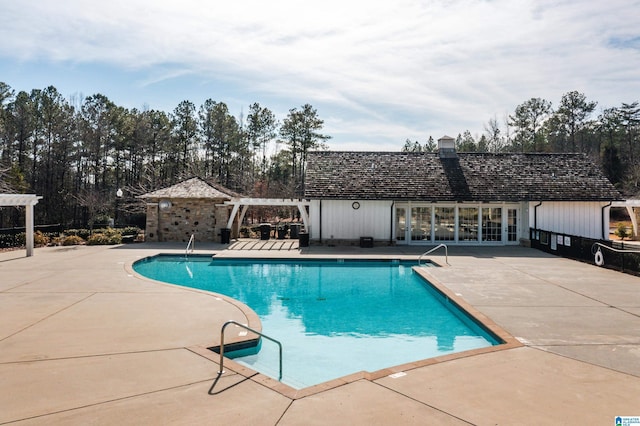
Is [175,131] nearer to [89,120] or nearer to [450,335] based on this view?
[89,120]

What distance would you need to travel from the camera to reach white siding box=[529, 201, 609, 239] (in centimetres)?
1888

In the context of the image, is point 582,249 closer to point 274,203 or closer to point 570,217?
point 570,217

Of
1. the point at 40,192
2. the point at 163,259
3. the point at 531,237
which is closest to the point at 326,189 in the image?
the point at 163,259

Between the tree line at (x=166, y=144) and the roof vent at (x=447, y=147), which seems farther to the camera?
the tree line at (x=166, y=144)

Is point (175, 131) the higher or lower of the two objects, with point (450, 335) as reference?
higher

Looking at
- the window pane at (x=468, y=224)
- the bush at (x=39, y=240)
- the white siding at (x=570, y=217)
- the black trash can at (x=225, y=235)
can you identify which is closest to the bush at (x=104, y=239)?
the bush at (x=39, y=240)

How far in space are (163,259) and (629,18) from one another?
1545 cm

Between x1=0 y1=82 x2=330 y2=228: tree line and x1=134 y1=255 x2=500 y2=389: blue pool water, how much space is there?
17846 millimetres

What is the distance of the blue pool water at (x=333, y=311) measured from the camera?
6789mm

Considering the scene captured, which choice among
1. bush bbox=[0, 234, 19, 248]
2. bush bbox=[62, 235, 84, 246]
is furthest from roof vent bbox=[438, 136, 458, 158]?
bush bbox=[0, 234, 19, 248]

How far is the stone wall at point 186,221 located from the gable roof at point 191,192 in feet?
1.20

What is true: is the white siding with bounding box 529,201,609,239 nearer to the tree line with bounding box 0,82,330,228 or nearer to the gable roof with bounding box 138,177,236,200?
the gable roof with bounding box 138,177,236,200

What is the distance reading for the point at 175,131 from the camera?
37625 mm

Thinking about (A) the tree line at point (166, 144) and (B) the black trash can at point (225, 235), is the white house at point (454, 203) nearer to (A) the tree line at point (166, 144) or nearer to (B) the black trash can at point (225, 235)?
(B) the black trash can at point (225, 235)
